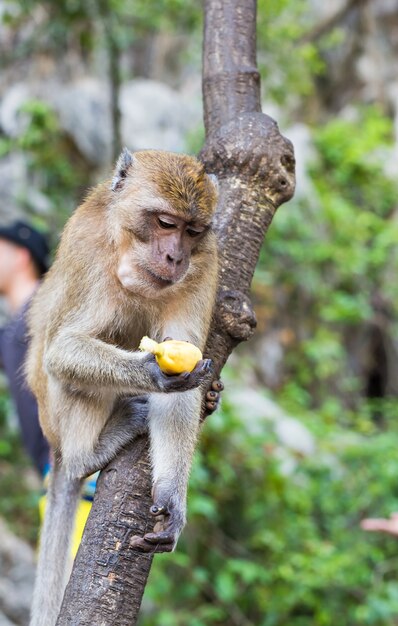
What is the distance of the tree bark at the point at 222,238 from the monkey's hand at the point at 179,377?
0.20 meters

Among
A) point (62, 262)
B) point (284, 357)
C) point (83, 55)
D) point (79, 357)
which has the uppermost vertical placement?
point (83, 55)

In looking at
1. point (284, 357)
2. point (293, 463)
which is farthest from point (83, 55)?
point (293, 463)

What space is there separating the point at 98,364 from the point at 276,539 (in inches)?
158

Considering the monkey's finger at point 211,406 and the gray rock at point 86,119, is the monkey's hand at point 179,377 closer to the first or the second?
the monkey's finger at point 211,406

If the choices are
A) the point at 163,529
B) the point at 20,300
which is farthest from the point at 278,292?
the point at 163,529

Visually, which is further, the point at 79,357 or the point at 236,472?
the point at 236,472

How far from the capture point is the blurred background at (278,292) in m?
6.21

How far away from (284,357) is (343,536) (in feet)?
16.7

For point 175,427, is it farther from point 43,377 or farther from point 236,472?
point 236,472

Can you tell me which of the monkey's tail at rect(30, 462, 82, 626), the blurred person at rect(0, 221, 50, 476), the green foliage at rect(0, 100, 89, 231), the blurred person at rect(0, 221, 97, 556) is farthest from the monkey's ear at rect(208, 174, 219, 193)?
the green foliage at rect(0, 100, 89, 231)

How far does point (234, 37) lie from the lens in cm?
337

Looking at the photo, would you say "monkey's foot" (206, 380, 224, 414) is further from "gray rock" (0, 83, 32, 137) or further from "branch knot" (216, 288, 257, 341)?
"gray rock" (0, 83, 32, 137)

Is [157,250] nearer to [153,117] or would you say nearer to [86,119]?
[86,119]

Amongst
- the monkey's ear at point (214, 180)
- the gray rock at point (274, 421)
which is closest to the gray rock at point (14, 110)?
the gray rock at point (274, 421)
